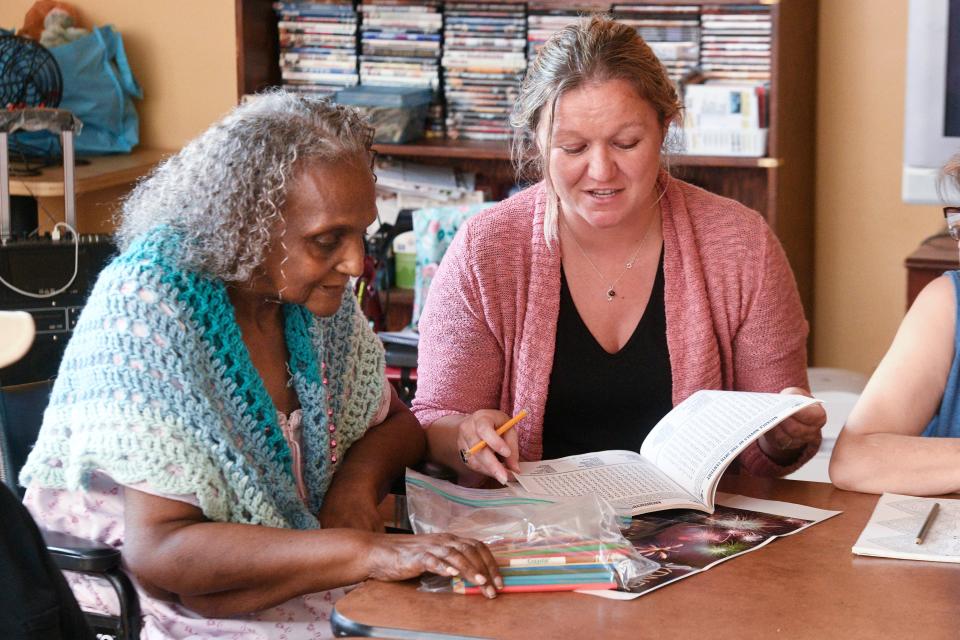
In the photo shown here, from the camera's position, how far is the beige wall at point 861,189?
11.0 feet

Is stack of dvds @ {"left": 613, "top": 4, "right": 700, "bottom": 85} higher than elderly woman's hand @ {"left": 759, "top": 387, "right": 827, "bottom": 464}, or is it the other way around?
stack of dvds @ {"left": 613, "top": 4, "right": 700, "bottom": 85}

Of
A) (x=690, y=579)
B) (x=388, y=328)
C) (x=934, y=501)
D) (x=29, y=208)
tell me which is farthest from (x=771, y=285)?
(x=29, y=208)

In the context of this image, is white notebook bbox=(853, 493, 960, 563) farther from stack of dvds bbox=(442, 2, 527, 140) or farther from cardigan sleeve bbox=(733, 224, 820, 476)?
stack of dvds bbox=(442, 2, 527, 140)

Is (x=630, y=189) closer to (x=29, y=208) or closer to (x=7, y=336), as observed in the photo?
(x=7, y=336)

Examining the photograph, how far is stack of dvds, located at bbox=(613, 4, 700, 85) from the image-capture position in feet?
10.6

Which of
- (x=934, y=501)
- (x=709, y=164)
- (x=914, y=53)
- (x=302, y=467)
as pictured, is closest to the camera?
(x=934, y=501)

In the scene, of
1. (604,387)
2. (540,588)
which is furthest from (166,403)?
(604,387)

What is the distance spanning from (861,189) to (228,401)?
243 cm

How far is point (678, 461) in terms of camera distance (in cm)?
156

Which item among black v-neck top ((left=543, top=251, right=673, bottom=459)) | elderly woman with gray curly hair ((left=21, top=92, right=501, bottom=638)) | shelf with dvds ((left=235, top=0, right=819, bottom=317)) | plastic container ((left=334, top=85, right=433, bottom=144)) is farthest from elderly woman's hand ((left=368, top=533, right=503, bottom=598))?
plastic container ((left=334, top=85, right=433, bottom=144))

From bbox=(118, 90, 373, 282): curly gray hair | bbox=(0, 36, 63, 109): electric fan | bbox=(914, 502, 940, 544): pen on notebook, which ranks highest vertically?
bbox=(0, 36, 63, 109): electric fan

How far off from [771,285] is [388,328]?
75.1 inches

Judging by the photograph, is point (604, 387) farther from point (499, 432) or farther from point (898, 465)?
point (898, 465)

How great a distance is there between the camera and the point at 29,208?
11.8 ft
